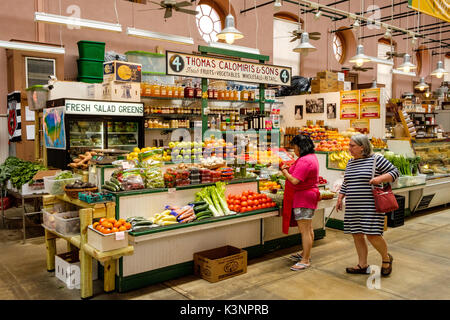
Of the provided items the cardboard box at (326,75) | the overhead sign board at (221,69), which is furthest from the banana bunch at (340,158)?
the cardboard box at (326,75)

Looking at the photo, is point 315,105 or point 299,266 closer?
point 299,266

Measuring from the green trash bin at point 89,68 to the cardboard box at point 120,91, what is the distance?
2.30m

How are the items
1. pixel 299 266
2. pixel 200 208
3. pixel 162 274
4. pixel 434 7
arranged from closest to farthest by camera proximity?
pixel 162 274
pixel 200 208
pixel 299 266
pixel 434 7

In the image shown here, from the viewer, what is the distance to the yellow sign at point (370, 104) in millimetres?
9148

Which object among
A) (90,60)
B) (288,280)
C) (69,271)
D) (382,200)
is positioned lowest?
(288,280)

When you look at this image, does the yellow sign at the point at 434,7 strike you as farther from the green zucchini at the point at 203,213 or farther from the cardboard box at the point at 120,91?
the cardboard box at the point at 120,91

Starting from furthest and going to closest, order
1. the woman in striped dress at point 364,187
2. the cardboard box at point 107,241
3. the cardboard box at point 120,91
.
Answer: the cardboard box at point 120,91 < the woman in striped dress at point 364,187 < the cardboard box at point 107,241

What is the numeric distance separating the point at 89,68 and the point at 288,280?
6936mm

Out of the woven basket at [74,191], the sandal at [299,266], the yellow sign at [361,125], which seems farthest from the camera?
the yellow sign at [361,125]

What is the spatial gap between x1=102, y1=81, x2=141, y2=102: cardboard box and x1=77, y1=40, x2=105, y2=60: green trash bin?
95.8 inches

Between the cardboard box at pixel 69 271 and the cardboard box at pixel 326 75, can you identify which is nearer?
the cardboard box at pixel 69 271

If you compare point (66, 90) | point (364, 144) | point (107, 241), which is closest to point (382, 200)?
point (364, 144)

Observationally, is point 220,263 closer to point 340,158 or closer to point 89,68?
point 340,158

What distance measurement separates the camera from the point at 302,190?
435cm
